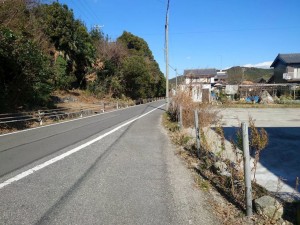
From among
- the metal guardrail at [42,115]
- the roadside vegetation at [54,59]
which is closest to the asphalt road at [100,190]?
the metal guardrail at [42,115]

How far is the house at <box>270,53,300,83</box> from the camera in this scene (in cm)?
5197

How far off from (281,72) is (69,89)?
37.1m

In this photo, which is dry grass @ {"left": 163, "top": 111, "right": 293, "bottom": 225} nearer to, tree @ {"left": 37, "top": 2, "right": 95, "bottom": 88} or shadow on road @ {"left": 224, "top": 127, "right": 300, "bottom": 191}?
shadow on road @ {"left": 224, "top": 127, "right": 300, "bottom": 191}

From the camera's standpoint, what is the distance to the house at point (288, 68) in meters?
52.0

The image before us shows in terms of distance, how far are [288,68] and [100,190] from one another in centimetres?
5355

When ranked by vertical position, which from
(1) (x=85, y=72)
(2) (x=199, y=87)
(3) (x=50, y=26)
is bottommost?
(2) (x=199, y=87)

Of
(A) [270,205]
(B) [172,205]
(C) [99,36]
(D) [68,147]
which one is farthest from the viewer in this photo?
(C) [99,36]

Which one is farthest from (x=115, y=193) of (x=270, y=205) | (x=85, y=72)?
(x=85, y=72)

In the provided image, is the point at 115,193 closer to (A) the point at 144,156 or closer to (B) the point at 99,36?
(A) the point at 144,156

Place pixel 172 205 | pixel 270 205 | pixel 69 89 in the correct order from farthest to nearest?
pixel 69 89 < pixel 172 205 < pixel 270 205

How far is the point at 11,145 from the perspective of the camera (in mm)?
10906

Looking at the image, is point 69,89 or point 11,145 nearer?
point 11,145

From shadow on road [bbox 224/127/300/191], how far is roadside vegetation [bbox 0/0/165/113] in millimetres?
14648

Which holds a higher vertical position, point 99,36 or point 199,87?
point 99,36
